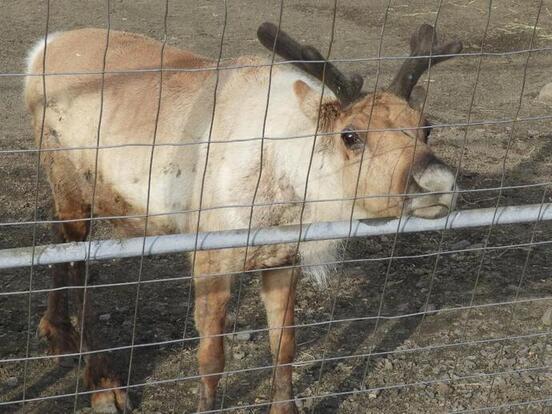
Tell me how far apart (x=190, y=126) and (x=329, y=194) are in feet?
2.68

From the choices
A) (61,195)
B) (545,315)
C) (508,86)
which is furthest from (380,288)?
(508,86)

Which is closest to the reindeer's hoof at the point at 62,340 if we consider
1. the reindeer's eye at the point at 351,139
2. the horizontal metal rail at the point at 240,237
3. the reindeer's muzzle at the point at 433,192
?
the horizontal metal rail at the point at 240,237

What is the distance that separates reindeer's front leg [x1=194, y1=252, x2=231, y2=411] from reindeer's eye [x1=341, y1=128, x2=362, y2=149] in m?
0.78

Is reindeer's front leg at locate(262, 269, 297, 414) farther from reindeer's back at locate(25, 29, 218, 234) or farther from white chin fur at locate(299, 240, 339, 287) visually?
reindeer's back at locate(25, 29, 218, 234)

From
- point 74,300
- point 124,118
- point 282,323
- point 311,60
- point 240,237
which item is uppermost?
point 311,60

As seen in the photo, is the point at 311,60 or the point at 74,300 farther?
the point at 74,300

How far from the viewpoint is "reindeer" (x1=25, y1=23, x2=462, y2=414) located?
12.3ft

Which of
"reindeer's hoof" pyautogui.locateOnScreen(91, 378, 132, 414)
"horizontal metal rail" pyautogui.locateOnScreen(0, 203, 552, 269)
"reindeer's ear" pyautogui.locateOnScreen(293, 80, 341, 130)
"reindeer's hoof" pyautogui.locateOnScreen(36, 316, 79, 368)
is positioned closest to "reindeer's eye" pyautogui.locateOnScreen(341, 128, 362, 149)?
"reindeer's ear" pyautogui.locateOnScreen(293, 80, 341, 130)

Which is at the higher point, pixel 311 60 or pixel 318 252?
pixel 311 60

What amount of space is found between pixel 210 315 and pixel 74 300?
1.01 meters

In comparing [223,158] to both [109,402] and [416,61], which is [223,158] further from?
[109,402]

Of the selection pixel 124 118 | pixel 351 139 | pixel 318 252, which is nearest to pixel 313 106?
pixel 351 139

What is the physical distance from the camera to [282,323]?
446 cm

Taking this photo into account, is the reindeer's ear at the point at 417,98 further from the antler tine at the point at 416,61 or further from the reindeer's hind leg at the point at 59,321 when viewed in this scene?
the reindeer's hind leg at the point at 59,321
